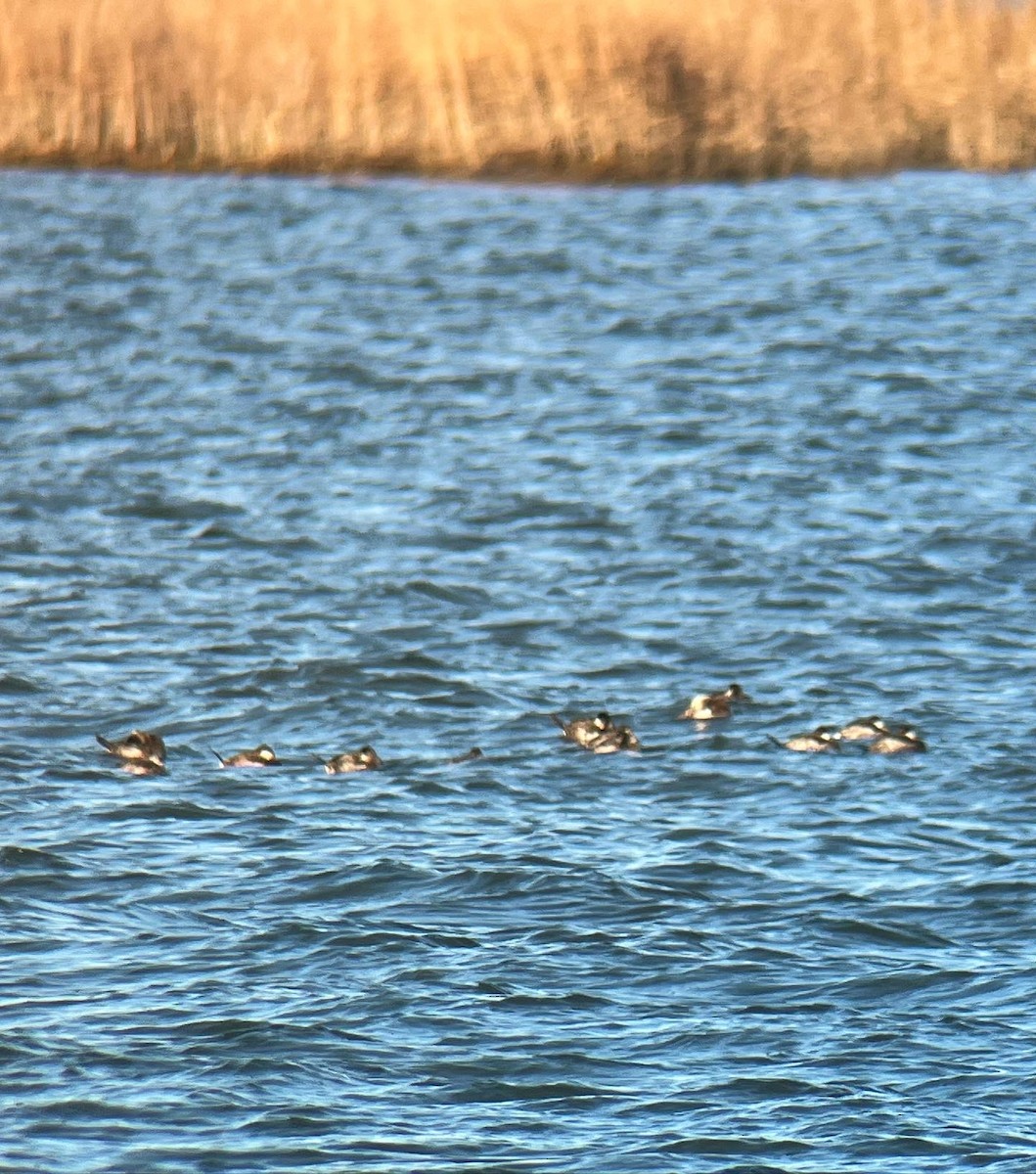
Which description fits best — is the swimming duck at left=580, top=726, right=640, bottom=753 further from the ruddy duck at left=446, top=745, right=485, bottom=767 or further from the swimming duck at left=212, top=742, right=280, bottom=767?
the swimming duck at left=212, top=742, right=280, bottom=767

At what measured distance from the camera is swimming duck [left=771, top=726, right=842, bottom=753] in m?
16.5

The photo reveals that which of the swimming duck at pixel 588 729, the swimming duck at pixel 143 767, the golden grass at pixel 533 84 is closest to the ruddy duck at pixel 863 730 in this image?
the swimming duck at pixel 588 729

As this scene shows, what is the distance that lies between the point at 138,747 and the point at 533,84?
21830 mm

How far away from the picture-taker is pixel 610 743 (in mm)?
16391

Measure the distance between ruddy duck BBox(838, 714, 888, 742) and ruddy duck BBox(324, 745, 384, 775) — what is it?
10.8 feet

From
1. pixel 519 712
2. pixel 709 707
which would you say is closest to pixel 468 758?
pixel 519 712

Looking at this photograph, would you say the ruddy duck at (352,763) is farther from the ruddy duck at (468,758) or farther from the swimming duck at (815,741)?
the swimming duck at (815,741)

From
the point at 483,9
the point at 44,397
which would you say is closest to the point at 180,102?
the point at 483,9

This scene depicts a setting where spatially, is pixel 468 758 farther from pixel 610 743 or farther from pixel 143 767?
pixel 143 767

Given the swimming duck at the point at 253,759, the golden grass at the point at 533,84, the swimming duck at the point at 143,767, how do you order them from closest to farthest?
the swimming duck at the point at 143,767, the swimming duck at the point at 253,759, the golden grass at the point at 533,84

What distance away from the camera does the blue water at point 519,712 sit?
11.3m

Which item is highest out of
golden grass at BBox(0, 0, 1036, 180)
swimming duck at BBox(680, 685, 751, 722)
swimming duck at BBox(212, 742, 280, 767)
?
golden grass at BBox(0, 0, 1036, 180)

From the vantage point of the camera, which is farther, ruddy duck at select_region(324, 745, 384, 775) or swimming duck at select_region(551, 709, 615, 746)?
swimming duck at select_region(551, 709, 615, 746)

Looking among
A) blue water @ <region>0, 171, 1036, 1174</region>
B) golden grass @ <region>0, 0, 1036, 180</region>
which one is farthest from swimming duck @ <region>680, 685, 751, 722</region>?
golden grass @ <region>0, 0, 1036, 180</region>
